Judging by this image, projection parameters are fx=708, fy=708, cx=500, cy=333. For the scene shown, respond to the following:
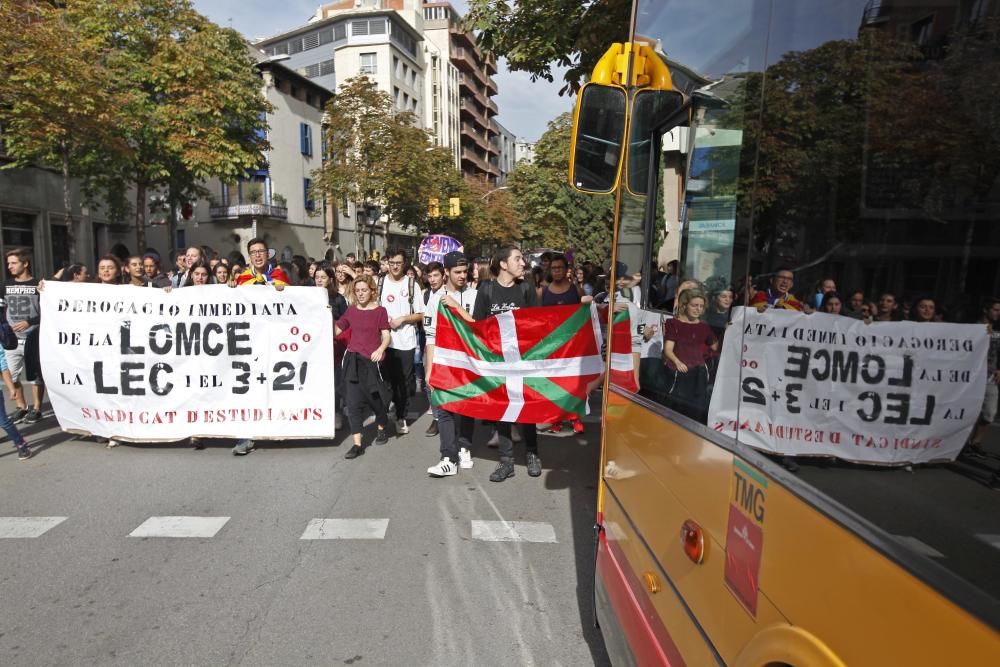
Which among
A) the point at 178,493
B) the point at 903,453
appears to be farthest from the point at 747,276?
the point at 178,493

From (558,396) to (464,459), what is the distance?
4.19 ft

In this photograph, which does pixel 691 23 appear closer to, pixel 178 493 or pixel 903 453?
pixel 903 453

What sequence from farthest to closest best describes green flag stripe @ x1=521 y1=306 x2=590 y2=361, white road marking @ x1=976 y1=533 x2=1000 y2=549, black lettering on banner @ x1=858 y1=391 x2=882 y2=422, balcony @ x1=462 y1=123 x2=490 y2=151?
balcony @ x1=462 y1=123 x2=490 y2=151
green flag stripe @ x1=521 y1=306 x2=590 y2=361
black lettering on banner @ x1=858 y1=391 x2=882 y2=422
white road marking @ x1=976 y1=533 x2=1000 y2=549

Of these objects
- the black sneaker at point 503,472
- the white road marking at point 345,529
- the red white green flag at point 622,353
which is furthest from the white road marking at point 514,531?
the red white green flag at point 622,353

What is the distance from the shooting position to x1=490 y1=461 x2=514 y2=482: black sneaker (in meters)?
5.89

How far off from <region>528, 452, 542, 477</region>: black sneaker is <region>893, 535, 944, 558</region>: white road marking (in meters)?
5.03

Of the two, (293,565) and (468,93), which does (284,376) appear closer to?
(293,565)

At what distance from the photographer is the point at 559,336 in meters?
5.57

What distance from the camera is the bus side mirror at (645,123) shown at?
7.93ft

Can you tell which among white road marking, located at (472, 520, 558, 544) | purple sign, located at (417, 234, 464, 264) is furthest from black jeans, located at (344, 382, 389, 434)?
purple sign, located at (417, 234, 464, 264)

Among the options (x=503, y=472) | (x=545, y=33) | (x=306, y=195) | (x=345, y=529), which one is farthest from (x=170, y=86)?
(x=306, y=195)

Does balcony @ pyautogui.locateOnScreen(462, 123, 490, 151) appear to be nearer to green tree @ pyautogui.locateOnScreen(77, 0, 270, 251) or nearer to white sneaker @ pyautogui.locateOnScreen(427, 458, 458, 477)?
green tree @ pyautogui.locateOnScreen(77, 0, 270, 251)

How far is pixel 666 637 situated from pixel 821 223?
1260mm

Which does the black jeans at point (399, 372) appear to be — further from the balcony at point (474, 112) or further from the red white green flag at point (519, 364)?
the balcony at point (474, 112)
